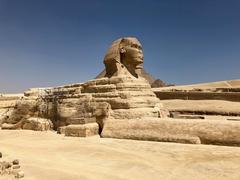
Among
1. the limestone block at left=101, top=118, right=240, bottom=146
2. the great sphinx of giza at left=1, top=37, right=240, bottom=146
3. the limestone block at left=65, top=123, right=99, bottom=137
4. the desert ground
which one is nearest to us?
the desert ground

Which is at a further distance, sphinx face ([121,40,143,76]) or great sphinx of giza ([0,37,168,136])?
sphinx face ([121,40,143,76])

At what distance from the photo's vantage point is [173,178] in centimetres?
652

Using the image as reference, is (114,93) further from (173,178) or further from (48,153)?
(173,178)

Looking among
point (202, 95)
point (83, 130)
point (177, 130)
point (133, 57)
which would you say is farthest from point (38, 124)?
point (202, 95)

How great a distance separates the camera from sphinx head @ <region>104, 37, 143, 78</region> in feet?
46.7

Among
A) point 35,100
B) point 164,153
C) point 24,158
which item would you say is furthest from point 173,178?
point 35,100

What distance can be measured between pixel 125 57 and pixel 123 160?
7.27m

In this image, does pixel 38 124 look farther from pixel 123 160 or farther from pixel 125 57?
pixel 123 160

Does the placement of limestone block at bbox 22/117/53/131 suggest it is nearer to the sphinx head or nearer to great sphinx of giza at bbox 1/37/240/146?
great sphinx of giza at bbox 1/37/240/146

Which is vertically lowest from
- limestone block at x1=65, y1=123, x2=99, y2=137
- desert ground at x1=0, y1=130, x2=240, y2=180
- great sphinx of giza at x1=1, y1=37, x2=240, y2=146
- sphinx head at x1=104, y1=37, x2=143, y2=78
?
desert ground at x1=0, y1=130, x2=240, y2=180

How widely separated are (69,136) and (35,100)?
632 cm

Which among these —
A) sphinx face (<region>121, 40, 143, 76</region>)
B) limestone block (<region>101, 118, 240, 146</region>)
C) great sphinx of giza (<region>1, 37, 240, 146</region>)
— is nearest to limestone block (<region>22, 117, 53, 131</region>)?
great sphinx of giza (<region>1, 37, 240, 146</region>)

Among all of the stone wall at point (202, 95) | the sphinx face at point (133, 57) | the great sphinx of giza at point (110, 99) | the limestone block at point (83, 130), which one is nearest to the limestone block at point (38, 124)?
the great sphinx of giza at point (110, 99)

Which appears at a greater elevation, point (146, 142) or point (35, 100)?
point (35, 100)
